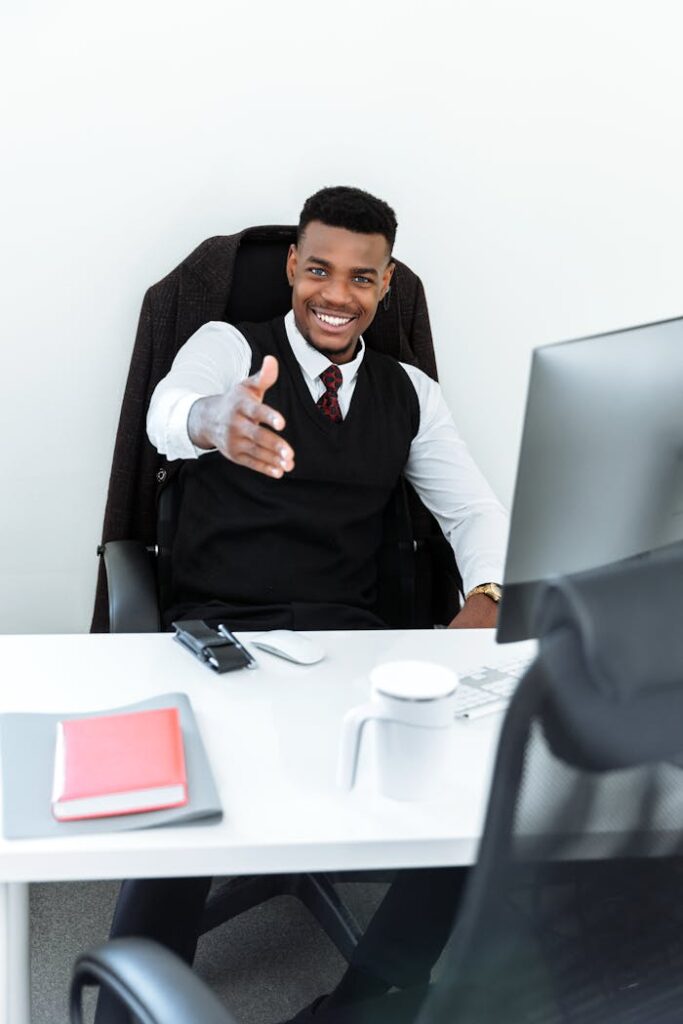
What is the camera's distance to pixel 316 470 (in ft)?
6.61

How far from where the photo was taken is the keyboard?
4.43 feet

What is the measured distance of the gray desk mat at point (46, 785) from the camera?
107 cm

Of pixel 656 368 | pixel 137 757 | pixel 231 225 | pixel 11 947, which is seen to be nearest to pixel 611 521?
pixel 656 368

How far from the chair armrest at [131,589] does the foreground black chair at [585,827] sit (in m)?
0.99

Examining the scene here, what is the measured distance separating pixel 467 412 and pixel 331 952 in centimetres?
124

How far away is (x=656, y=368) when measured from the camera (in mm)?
1181

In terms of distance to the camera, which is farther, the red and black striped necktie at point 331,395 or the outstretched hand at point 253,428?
the red and black striped necktie at point 331,395

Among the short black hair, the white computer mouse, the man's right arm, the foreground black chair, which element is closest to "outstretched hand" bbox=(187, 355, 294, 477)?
the man's right arm

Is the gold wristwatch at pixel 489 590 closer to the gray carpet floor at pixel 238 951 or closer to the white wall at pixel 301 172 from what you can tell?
the gray carpet floor at pixel 238 951

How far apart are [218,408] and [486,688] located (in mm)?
579

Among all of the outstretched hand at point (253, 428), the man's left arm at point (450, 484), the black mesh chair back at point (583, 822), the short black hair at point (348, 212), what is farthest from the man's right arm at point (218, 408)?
the black mesh chair back at point (583, 822)

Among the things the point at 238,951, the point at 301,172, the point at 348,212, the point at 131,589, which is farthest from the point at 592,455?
the point at 301,172

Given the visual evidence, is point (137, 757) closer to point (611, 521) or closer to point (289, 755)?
point (289, 755)

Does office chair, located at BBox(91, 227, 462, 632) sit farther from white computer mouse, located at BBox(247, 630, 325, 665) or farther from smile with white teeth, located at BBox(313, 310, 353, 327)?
white computer mouse, located at BBox(247, 630, 325, 665)
